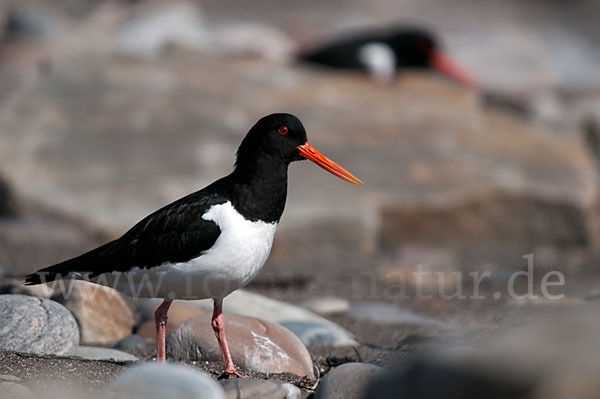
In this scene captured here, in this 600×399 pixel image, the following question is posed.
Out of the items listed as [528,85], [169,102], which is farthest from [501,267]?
[528,85]

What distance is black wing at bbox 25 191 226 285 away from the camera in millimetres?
4270

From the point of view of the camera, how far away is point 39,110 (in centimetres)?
908

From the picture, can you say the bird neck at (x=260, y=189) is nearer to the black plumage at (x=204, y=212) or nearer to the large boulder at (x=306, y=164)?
the black plumage at (x=204, y=212)

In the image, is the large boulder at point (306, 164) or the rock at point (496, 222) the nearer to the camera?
the large boulder at point (306, 164)

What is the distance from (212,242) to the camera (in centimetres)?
423

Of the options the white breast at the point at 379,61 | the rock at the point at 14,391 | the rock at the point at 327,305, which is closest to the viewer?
the rock at the point at 14,391

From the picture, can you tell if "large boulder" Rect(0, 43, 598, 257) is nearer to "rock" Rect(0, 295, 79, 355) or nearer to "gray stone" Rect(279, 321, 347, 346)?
"gray stone" Rect(279, 321, 347, 346)

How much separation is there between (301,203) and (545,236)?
8.97ft

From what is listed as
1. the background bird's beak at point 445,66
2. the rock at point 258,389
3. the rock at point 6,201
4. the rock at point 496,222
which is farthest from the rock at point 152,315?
the background bird's beak at point 445,66

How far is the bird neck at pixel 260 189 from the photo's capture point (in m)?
4.33

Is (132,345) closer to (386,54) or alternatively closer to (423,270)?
(423,270)

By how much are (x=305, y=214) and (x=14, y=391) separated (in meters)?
4.98

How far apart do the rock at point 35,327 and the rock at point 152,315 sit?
2.12ft

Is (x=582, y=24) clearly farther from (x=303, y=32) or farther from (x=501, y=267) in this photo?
(x=501, y=267)
